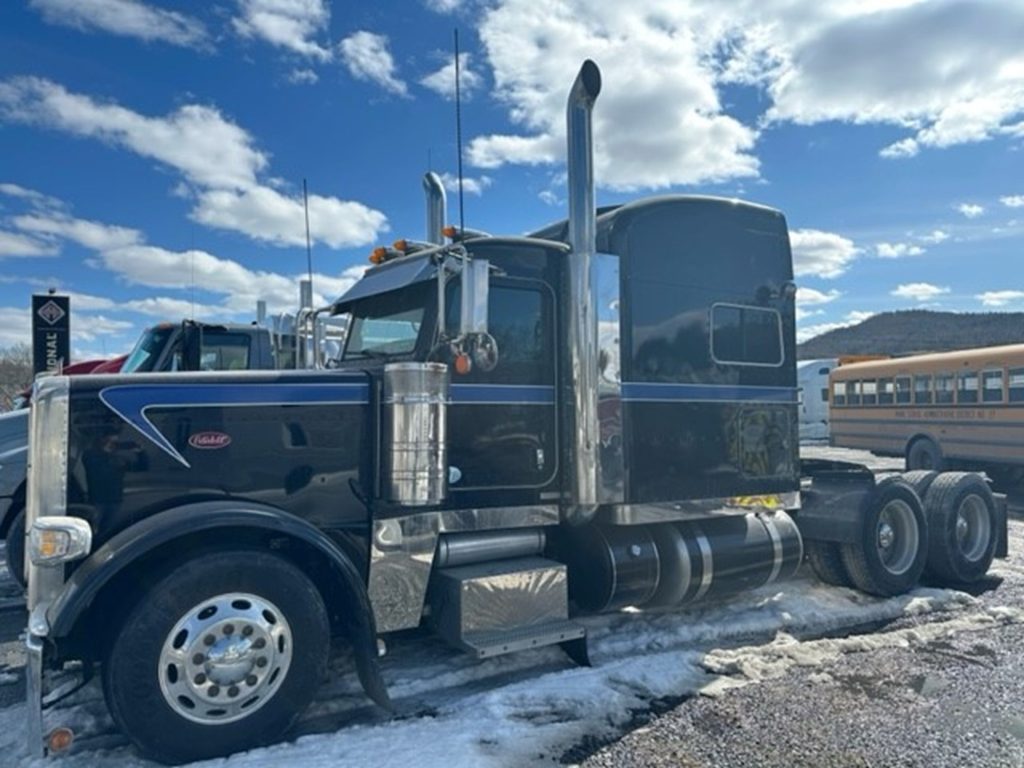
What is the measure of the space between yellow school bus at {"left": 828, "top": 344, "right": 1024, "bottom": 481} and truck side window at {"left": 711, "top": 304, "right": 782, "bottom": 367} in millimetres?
9390

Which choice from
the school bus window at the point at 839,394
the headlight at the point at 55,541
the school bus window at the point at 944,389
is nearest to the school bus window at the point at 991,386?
the school bus window at the point at 944,389

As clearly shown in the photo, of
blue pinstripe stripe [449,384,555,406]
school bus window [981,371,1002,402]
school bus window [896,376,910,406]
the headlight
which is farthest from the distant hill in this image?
the headlight

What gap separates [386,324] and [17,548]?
3927 millimetres

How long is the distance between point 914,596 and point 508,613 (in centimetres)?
410

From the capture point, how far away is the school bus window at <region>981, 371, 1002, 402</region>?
43.9ft

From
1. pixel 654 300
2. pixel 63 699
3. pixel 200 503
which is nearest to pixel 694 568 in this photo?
pixel 654 300

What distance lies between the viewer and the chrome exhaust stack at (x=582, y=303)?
16.2 ft

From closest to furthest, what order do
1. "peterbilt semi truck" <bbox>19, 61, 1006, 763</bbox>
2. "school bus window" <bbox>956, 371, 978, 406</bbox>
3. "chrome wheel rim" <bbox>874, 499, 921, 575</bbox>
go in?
"peterbilt semi truck" <bbox>19, 61, 1006, 763</bbox> < "chrome wheel rim" <bbox>874, 499, 921, 575</bbox> < "school bus window" <bbox>956, 371, 978, 406</bbox>

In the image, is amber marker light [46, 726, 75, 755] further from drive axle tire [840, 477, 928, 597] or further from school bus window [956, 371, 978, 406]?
school bus window [956, 371, 978, 406]

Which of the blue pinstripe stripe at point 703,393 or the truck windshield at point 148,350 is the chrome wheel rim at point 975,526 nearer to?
the blue pinstripe stripe at point 703,393

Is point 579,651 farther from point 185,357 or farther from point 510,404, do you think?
point 185,357

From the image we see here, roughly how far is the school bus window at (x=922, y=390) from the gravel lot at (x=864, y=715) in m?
10.9

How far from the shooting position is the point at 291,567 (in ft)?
12.7

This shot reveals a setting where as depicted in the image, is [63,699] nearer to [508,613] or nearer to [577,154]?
[508,613]
